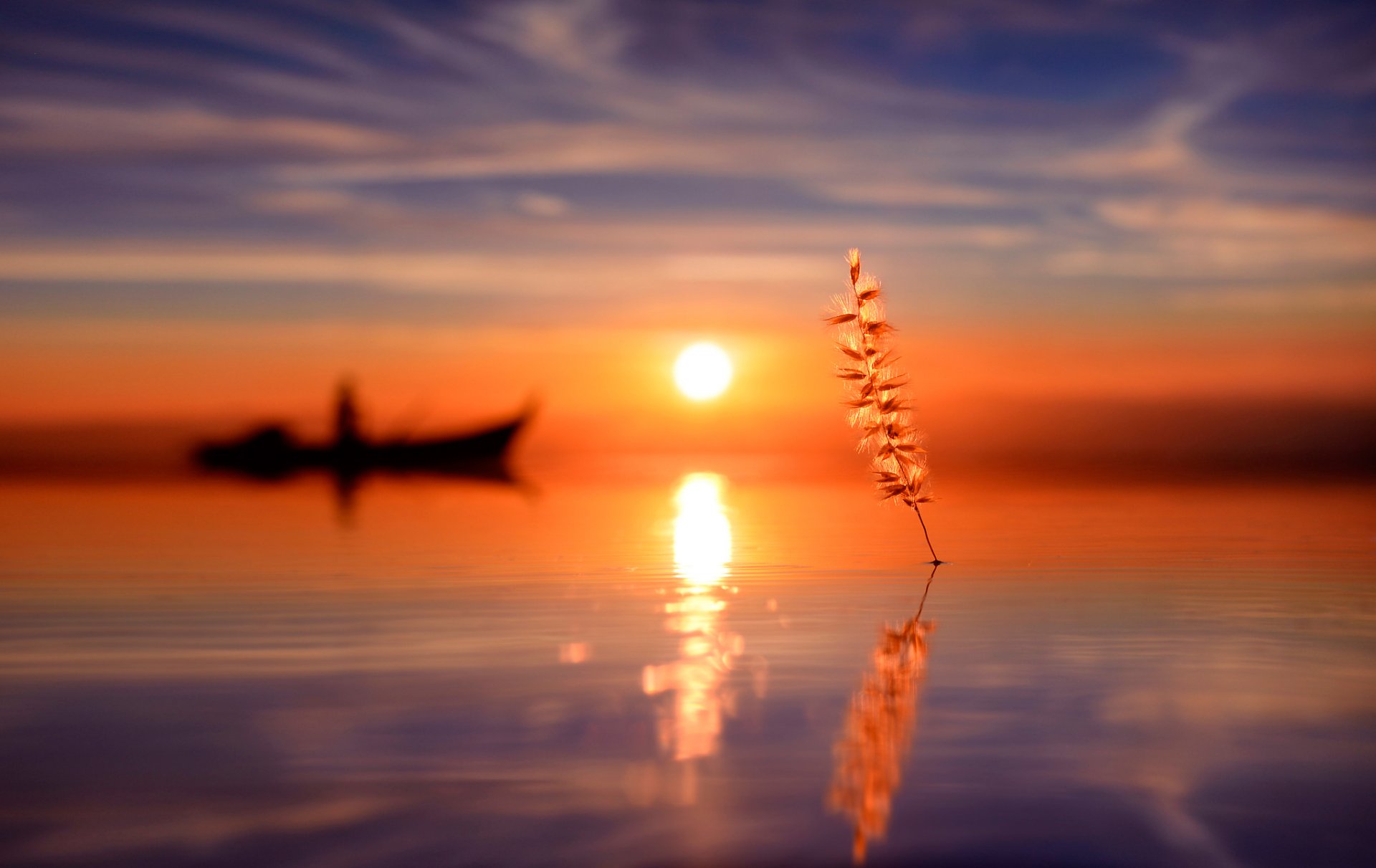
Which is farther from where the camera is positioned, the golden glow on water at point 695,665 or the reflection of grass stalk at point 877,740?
the golden glow on water at point 695,665

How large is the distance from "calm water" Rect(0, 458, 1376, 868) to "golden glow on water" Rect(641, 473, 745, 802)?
43 mm

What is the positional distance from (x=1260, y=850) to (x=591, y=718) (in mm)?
3440

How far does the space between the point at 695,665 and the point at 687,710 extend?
4.69 ft

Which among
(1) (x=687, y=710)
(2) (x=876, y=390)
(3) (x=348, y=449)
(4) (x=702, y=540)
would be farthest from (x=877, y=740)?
(3) (x=348, y=449)

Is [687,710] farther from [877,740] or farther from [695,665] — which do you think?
[695,665]

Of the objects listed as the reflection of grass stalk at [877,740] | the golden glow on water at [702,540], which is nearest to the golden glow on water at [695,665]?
the golden glow on water at [702,540]

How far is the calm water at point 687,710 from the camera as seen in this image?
5016mm

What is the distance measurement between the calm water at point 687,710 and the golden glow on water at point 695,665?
43 millimetres

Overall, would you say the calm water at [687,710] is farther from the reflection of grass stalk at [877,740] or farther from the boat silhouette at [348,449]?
the boat silhouette at [348,449]

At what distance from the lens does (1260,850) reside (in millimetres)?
4859

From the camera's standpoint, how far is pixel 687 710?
23.4 feet

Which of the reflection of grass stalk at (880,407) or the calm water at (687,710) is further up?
the reflection of grass stalk at (880,407)

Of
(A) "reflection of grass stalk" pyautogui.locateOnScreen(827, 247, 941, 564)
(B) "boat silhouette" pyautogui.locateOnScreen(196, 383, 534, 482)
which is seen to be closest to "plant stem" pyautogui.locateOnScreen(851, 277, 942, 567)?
(A) "reflection of grass stalk" pyautogui.locateOnScreen(827, 247, 941, 564)

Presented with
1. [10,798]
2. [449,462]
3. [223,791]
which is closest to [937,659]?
[223,791]
